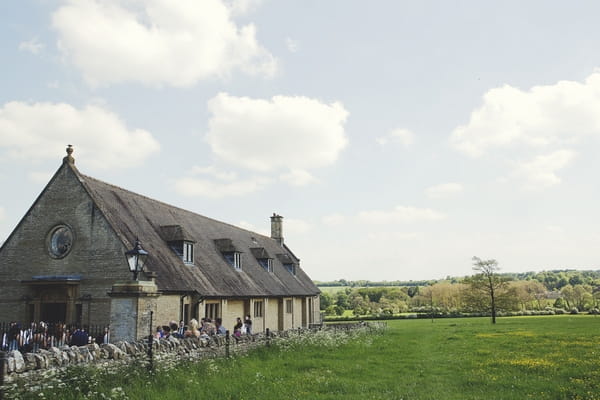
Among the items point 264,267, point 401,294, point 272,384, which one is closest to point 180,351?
point 272,384

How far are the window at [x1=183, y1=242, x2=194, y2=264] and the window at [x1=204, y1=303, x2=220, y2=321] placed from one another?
263 centimetres

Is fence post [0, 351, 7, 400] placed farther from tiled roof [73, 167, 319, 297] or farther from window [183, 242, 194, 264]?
window [183, 242, 194, 264]

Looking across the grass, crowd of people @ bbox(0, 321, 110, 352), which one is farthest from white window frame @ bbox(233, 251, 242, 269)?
crowd of people @ bbox(0, 321, 110, 352)

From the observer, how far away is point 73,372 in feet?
34.0

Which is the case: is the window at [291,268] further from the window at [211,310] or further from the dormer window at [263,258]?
the window at [211,310]

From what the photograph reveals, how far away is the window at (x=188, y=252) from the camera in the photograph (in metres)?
26.4

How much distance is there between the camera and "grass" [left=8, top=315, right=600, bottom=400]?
458 inches

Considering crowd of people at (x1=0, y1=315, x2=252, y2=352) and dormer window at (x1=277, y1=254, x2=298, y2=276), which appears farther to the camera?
dormer window at (x1=277, y1=254, x2=298, y2=276)

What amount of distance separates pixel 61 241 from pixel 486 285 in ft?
178

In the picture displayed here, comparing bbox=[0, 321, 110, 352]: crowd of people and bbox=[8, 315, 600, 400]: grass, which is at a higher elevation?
bbox=[0, 321, 110, 352]: crowd of people

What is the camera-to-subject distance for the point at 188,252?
26906mm

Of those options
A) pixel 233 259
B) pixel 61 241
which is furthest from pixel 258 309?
pixel 61 241

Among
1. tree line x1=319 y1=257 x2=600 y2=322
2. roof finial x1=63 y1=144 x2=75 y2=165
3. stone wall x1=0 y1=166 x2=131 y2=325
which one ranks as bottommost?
tree line x1=319 y1=257 x2=600 y2=322

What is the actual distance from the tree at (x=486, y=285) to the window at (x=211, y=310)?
144 ft
